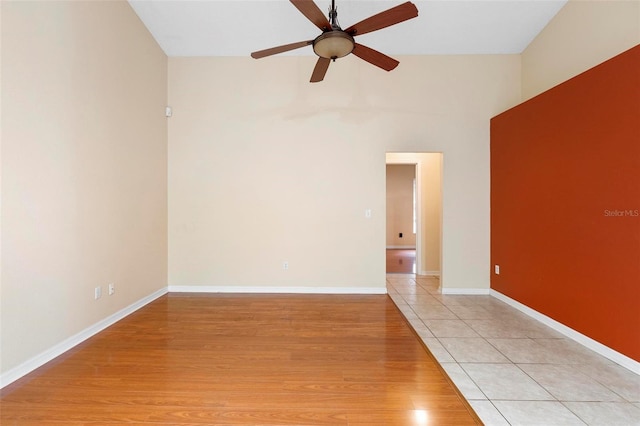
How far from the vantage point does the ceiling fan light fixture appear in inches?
79.9

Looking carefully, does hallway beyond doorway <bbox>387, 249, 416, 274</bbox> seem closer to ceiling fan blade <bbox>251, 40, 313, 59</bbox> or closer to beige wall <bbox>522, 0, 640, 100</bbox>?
beige wall <bbox>522, 0, 640, 100</bbox>

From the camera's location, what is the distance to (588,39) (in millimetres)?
2914

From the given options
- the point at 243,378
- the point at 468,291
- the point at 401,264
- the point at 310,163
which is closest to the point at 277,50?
the point at 310,163

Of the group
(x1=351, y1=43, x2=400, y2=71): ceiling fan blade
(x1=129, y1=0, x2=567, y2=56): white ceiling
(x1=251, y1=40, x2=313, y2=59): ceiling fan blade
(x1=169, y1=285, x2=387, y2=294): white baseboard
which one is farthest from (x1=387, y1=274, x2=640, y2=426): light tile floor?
(x1=129, y1=0, x2=567, y2=56): white ceiling

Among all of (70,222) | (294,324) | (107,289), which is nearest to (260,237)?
(294,324)

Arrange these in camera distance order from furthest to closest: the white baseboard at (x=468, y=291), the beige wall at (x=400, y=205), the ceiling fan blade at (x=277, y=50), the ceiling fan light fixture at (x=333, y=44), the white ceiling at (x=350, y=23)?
the beige wall at (x=400, y=205) < the white baseboard at (x=468, y=291) < the white ceiling at (x=350, y=23) < the ceiling fan blade at (x=277, y=50) < the ceiling fan light fixture at (x=333, y=44)

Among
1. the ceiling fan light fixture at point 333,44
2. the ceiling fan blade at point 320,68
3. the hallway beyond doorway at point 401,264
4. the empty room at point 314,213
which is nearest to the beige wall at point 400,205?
the hallway beyond doorway at point 401,264

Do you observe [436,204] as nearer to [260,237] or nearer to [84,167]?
[260,237]

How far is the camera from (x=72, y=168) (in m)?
2.40

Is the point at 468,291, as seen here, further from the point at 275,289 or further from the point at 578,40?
the point at 578,40

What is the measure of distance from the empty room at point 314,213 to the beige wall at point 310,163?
34mm

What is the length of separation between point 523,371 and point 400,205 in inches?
289

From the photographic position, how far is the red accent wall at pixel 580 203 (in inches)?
82.4

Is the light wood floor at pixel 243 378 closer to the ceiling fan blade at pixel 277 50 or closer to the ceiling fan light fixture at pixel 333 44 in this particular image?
the ceiling fan light fixture at pixel 333 44
